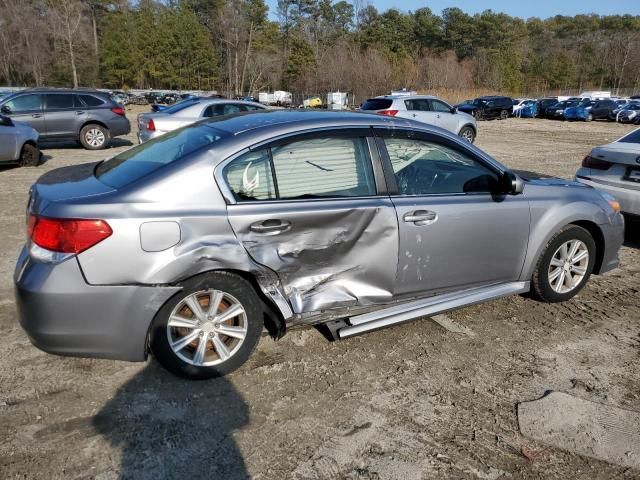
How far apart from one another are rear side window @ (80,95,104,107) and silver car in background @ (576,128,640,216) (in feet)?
40.2

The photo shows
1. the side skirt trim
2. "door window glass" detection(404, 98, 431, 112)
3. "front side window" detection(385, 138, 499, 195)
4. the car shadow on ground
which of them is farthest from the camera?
"door window glass" detection(404, 98, 431, 112)

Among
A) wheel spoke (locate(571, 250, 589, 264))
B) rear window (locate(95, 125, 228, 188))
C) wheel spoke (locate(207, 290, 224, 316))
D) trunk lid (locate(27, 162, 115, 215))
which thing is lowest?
A: wheel spoke (locate(571, 250, 589, 264))

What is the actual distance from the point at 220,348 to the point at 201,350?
4.5 inches

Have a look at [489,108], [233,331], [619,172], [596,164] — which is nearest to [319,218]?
[233,331]

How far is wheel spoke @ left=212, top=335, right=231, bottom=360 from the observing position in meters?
3.06

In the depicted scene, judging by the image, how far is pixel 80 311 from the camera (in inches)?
106

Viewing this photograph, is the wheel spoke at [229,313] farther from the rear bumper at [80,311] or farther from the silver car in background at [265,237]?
the rear bumper at [80,311]

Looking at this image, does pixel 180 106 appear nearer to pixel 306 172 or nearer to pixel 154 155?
pixel 154 155

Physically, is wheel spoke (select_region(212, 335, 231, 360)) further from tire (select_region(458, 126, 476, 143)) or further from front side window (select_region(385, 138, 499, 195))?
tire (select_region(458, 126, 476, 143))

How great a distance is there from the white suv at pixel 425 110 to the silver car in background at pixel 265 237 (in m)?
12.9

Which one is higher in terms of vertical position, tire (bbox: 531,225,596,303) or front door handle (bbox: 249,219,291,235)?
front door handle (bbox: 249,219,291,235)

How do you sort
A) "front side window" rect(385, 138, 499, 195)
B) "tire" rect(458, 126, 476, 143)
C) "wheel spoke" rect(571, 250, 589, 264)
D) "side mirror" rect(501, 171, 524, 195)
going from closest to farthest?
"front side window" rect(385, 138, 499, 195) < "side mirror" rect(501, 171, 524, 195) < "wheel spoke" rect(571, 250, 589, 264) < "tire" rect(458, 126, 476, 143)

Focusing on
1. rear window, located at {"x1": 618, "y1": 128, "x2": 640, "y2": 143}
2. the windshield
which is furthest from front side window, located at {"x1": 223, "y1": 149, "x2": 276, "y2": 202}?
the windshield

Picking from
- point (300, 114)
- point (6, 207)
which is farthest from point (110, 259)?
point (6, 207)
